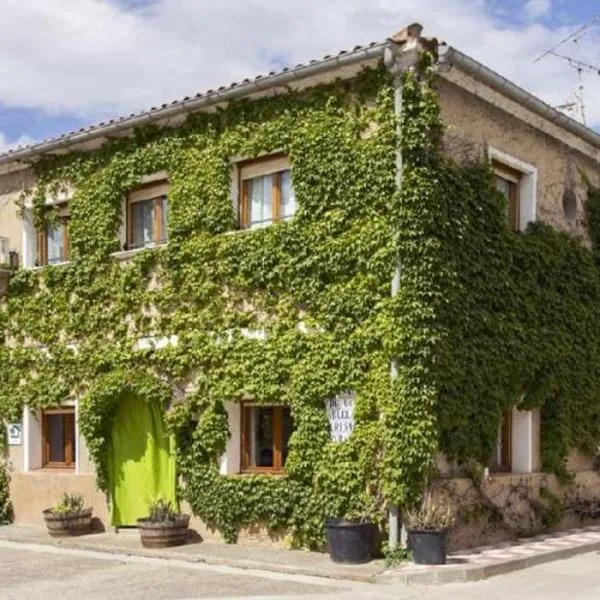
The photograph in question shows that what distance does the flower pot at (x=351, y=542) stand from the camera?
12.6 meters

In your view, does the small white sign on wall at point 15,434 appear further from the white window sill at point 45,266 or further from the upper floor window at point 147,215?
the upper floor window at point 147,215

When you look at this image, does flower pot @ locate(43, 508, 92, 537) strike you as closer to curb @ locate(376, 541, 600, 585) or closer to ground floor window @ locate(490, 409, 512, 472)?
curb @ locate(376, 541, 600, 585)

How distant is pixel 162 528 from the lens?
14469mm

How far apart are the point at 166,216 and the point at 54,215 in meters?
2.79

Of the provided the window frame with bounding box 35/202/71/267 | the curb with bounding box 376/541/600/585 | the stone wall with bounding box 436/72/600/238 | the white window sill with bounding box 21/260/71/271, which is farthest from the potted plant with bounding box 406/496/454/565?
the window frame with bounding box 35/202/71/267

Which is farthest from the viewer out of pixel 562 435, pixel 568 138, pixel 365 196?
pixel 568 138

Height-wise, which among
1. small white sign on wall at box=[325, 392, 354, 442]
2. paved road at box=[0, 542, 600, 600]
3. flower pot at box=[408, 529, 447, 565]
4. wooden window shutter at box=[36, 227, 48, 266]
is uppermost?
wooden window shutter at box=[36, 227, 48, 266]

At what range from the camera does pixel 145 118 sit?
53.1ft

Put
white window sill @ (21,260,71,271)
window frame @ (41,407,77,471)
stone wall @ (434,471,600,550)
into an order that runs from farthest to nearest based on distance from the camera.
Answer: white window sill @ (21,260,71,271) → window frame @ (41,407,77,471) → stone wall @ (434,471,600,550)

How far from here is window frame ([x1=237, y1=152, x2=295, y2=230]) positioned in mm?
15000

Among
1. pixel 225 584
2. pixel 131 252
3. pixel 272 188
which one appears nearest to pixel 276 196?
pixel 272 188

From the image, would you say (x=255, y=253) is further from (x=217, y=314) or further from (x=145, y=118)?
(x=145, y=118)

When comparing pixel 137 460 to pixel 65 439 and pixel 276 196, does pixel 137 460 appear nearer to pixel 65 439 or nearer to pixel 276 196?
pixel 65 439

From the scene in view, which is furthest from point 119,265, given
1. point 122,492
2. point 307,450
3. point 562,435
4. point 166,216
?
point 562,435
